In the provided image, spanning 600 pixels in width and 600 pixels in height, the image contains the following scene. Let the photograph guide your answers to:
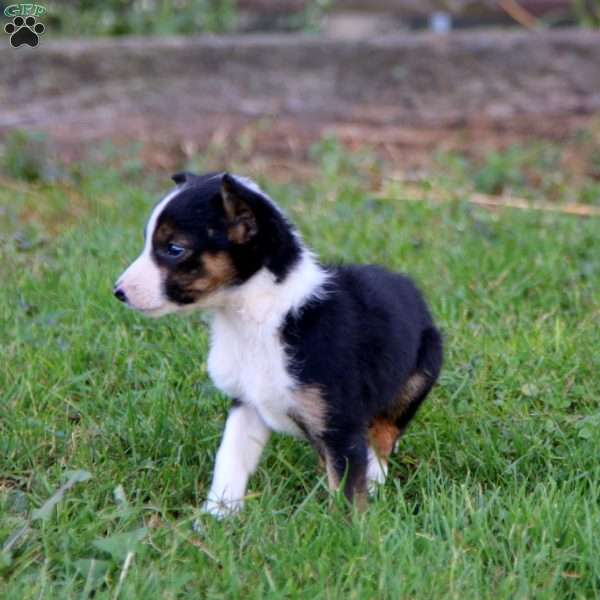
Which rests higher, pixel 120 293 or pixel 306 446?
pixel 120 293

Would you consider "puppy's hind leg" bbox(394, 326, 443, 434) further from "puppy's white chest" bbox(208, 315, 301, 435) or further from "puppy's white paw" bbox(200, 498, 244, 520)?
"puppy's white paw" bbox(200, 498, 244, 520)

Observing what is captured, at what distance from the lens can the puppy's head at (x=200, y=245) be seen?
12.0 feet

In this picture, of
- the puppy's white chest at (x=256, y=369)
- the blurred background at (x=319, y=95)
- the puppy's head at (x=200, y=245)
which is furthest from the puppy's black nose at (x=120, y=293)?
the blurred background at (x=319, y=95)

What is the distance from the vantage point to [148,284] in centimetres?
366

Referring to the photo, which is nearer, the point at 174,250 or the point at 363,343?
the point at 174,250

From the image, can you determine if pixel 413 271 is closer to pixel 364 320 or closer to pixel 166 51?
pixel 364 320

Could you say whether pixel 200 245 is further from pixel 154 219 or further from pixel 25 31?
pixel 25 31

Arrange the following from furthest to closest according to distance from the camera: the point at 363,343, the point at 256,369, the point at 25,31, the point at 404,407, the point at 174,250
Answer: the point at 25,31
the point at 404,407
the point at 363,343
the point at 256,369
the point at 174,250

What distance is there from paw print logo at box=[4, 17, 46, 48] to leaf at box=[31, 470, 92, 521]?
4.51 metres

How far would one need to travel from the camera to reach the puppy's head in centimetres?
366

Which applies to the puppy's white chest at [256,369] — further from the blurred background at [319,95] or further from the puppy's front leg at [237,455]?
the blurred background at [319,95]

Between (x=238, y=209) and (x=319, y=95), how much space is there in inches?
191

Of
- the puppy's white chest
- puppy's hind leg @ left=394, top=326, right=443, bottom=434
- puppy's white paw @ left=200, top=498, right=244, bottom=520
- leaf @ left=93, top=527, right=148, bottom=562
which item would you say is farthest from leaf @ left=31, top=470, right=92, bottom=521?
puppy's hind leg @ left=394, top=326, right=443, bottom=434

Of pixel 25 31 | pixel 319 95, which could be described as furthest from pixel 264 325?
pixel 25 31
